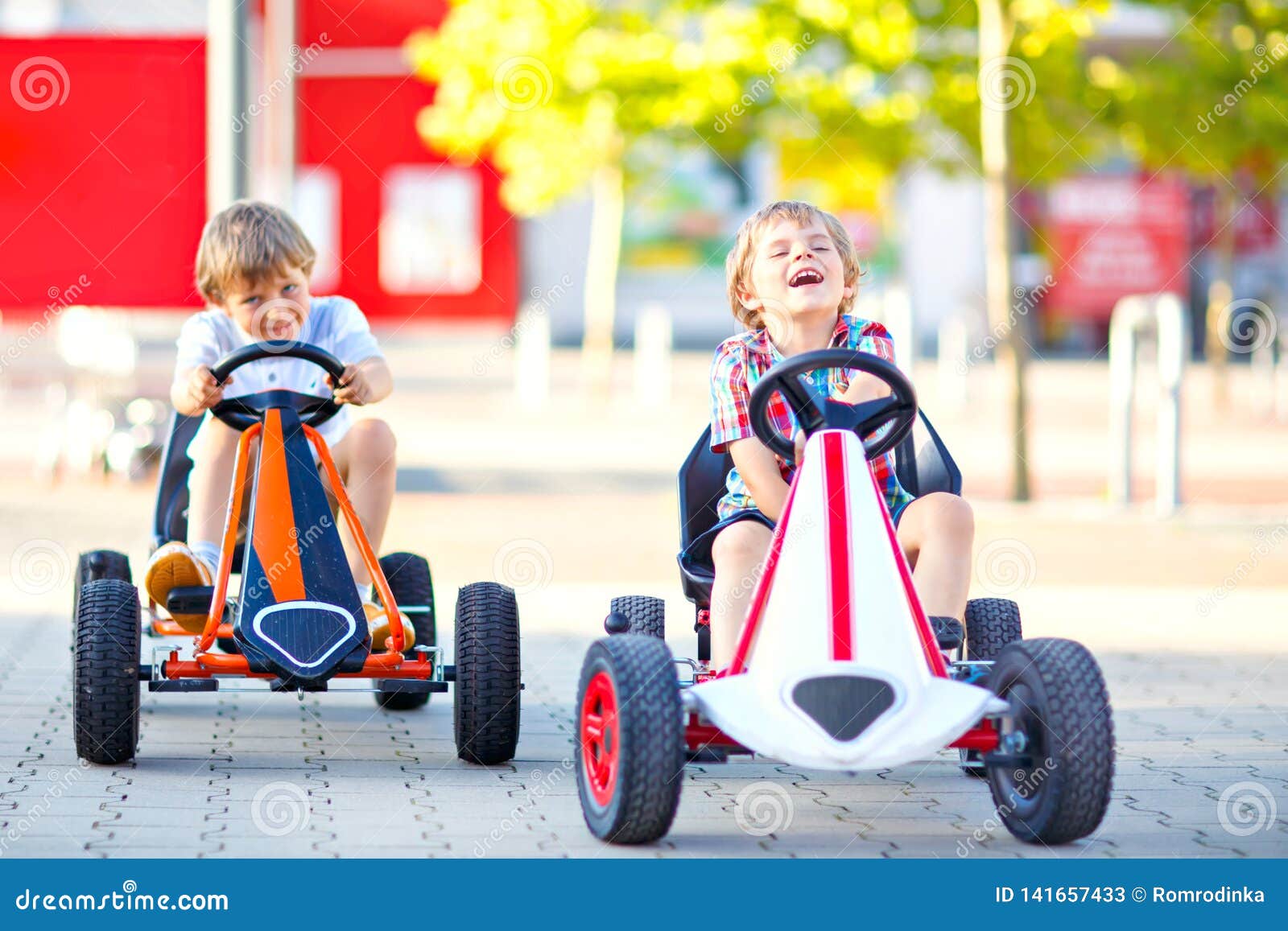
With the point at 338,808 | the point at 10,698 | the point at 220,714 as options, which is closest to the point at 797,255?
the point at 338,808

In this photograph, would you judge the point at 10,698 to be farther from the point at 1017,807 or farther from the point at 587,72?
the point at 587,72

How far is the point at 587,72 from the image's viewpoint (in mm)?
16219

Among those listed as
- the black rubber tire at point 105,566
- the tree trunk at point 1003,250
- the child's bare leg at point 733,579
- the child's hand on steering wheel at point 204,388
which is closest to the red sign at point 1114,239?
the tree trunk at point 1003,250

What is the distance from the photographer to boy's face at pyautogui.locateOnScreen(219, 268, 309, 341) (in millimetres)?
5219

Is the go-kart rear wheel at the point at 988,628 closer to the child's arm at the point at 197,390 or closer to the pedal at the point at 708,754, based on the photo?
the pedal at the point at 708,754

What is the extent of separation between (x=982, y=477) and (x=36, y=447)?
23.0 ft

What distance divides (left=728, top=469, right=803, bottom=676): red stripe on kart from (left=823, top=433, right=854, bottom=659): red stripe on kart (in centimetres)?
7

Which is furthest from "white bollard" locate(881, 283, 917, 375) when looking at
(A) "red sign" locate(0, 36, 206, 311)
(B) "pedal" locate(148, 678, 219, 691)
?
(B) "pedal" locate(148, 678, 219, 691)

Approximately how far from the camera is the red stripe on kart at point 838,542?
372 centimetres

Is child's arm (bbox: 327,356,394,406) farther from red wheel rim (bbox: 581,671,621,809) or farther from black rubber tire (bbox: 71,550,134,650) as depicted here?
red wheel rim (bbox: 581,671,621,809)

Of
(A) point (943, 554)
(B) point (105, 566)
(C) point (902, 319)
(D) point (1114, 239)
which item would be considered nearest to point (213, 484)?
(B) point (105, 566)

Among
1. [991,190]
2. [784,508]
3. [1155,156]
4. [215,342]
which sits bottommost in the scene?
[784,508]

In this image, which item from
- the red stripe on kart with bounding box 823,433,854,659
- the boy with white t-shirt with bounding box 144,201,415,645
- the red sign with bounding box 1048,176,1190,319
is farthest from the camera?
the red sign with bounding box 1048,176,1190,319

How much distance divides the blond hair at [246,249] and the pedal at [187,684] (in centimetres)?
123
